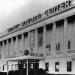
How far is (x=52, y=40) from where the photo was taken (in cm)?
5000

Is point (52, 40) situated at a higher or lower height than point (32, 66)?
higher

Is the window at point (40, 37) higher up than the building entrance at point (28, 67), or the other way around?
the window at point (40, 37)

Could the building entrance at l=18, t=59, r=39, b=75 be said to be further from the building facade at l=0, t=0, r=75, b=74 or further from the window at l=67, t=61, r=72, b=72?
the window at l=67, t=61, r=72, b=72

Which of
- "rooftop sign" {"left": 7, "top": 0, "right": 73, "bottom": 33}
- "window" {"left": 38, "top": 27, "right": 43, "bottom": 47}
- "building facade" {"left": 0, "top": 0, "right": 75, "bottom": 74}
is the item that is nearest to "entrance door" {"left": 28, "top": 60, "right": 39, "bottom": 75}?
"building facade" {"left": 0, "top": 0, "right": 75, "bottom": 74}

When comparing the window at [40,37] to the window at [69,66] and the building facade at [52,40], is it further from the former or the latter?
the window at [69,66]

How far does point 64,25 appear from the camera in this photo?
45.9 meters

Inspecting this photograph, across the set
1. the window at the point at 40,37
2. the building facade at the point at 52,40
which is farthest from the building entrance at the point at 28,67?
the window at the point at 40,37

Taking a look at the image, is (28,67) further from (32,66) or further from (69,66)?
(69,66)

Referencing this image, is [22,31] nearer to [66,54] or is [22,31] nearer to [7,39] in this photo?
[7,39]

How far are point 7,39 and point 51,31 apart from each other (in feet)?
90.2

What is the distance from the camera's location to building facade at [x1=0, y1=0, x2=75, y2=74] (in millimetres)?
43625

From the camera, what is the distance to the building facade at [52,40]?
43625mm

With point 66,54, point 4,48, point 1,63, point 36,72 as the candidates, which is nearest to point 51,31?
point 66,54

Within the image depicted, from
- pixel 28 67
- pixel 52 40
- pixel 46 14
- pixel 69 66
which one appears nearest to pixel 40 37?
pixel 52 40
